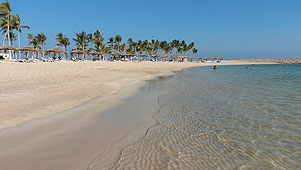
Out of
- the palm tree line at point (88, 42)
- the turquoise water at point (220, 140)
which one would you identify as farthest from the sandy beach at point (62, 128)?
the palm tree line at point (88, 42)

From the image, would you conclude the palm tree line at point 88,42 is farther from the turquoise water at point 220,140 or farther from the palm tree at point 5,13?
the turquoise water at point 220,140

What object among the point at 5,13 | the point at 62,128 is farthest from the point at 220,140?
the point at 5,13

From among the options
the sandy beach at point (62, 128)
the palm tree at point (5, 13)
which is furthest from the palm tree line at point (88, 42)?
the sandy beach at point (62, 128)

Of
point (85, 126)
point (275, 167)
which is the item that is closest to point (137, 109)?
point (85, 126)

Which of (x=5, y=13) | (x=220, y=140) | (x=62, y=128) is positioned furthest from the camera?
(x=5, y=13)

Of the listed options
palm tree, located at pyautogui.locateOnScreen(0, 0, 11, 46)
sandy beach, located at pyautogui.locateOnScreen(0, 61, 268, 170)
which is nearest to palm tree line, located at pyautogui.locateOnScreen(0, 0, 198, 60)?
palm tree, located at pyautogui.locateOnScreen(0, 0, 11, 46)

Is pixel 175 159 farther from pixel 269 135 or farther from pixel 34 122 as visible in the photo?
pixel 34 122

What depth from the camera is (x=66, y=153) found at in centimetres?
356

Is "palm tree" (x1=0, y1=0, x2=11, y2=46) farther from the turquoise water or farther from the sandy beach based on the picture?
the turquoise water

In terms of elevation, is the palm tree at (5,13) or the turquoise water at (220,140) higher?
the palm tree at (5,13)

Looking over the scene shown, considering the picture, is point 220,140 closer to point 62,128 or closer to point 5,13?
point 62,128

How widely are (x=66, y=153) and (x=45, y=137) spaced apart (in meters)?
1.16

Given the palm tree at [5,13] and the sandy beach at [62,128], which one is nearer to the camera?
the sandy beach at [62,128]

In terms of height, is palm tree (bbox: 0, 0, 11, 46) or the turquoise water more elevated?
palm tree (bbox: 0, 0, 11, 46)
